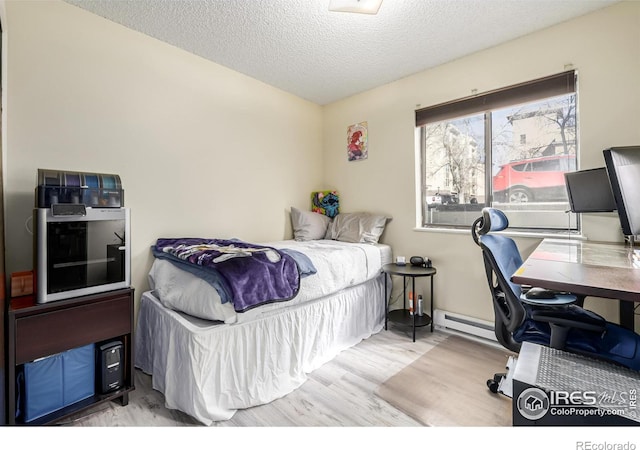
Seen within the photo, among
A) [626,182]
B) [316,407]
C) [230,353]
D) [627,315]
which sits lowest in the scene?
[316,407]

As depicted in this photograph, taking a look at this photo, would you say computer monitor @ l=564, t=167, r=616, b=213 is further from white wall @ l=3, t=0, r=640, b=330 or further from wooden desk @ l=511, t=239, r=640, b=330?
wooden desk @ l=511, t=239, r=640, b=330

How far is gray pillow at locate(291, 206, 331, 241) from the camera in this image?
3.33 m

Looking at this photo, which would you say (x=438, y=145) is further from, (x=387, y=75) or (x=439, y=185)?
(x=387, y=75)

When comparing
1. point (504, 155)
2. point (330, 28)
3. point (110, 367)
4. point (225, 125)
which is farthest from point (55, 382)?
point (504, 155)

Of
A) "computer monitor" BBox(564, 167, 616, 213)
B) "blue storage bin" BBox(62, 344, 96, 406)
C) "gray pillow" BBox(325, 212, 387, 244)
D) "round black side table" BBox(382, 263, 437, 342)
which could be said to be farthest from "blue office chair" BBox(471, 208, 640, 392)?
"blue storage bin" BBox(62, 344, 96, 406)

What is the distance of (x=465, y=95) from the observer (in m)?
2.69

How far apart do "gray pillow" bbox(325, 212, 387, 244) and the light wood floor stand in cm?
128

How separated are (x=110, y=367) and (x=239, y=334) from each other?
789mm

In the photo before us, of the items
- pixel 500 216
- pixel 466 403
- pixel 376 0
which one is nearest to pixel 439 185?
pixel 500 216

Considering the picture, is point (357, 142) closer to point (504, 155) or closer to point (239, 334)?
point (504, 155)

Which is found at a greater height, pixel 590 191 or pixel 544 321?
pixel 590 191

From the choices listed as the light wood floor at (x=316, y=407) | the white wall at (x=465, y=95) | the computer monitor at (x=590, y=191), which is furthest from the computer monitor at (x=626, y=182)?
the light wood floor at (x=316, y=407)

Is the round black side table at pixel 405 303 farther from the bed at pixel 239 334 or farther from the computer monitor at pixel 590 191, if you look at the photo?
the computer monitor at pixel 590 191

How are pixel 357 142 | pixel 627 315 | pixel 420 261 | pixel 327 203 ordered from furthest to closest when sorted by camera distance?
1. pixel 327 203
2. pixel 357 142
3. pixel 420 261
4. pixel 627 315
